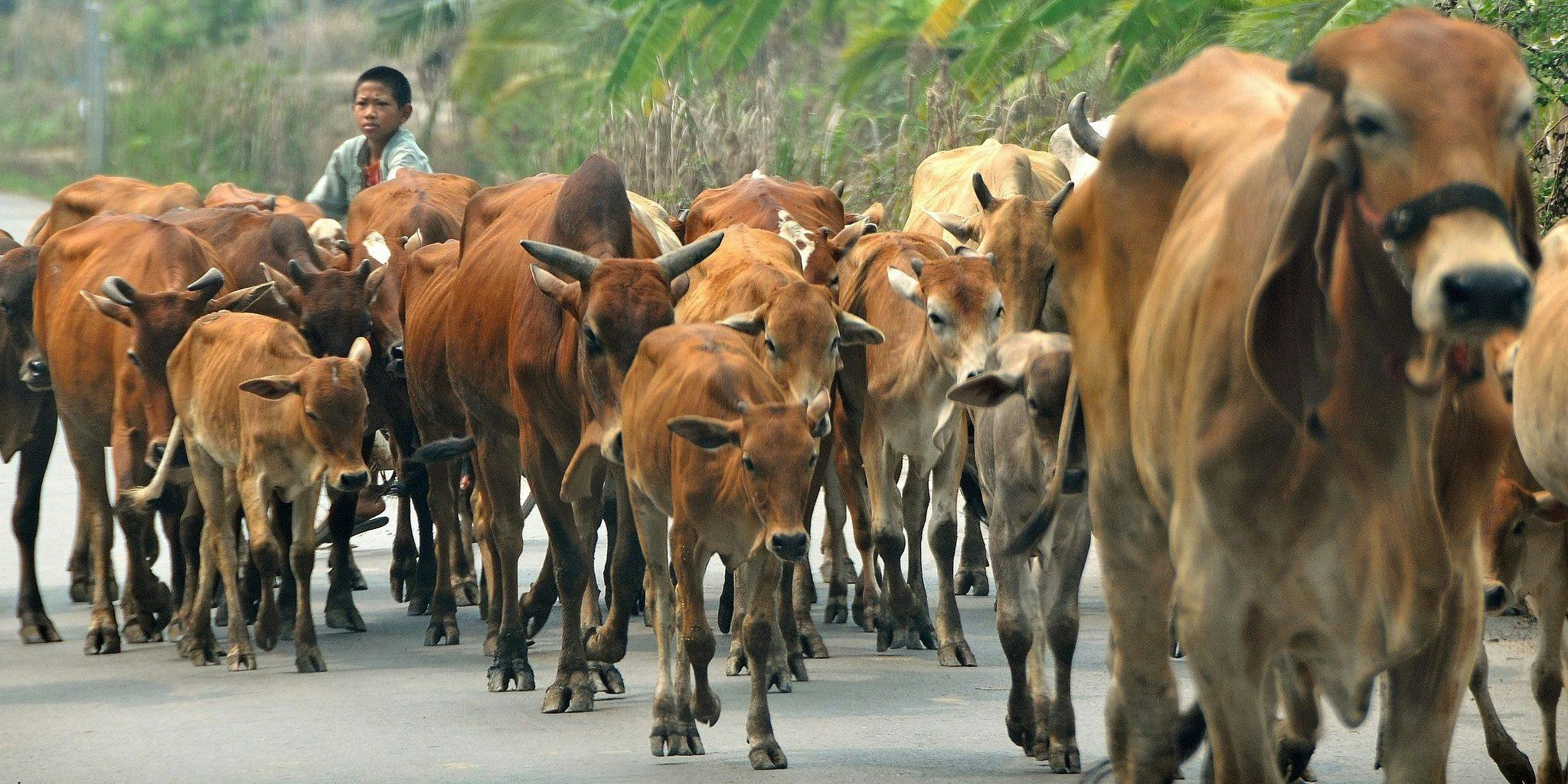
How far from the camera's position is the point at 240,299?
10.8 meters

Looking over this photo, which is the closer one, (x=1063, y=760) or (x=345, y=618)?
(x=1063, y=760)

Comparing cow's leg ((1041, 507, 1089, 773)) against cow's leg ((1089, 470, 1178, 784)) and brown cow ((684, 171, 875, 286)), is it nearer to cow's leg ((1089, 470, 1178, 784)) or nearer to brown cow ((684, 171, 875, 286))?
cow's leg ((1089, 470, 1178, 784))

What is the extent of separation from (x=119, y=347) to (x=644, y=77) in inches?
662

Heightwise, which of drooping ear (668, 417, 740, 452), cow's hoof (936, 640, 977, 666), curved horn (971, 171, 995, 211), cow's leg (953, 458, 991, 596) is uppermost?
curved horn (971, 171, 995, 211)

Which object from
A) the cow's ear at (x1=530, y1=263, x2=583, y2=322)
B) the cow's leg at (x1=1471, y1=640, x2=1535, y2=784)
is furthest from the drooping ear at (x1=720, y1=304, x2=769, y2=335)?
the cow's leg at (x1=1471, y1=640, x2=1535, y2=784)

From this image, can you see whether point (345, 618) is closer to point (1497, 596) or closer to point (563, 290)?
point (563, 290)

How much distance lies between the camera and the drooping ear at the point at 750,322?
8945mm

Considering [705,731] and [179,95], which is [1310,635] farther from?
[179,95]

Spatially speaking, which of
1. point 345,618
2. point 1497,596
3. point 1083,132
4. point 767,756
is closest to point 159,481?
point 345,618

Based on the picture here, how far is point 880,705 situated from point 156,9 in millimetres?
43141

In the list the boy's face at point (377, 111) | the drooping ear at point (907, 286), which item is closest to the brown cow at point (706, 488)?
the drooping ear at point (907, 286)

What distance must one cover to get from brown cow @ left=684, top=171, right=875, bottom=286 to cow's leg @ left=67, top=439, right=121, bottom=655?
3.37 m

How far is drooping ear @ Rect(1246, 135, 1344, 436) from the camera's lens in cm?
369

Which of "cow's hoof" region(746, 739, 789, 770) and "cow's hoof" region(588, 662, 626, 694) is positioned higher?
"cow's hoof" region(746, 739, 789, 770)
